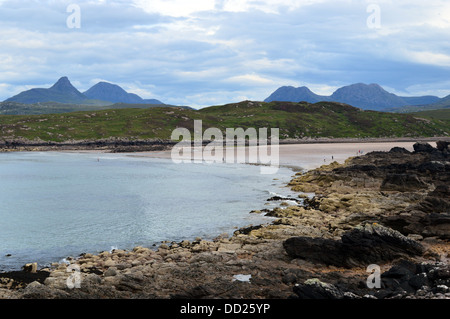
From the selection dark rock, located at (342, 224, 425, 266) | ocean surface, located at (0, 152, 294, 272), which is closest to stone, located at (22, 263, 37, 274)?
ocean surface, located at (0, 152, 294, 272)

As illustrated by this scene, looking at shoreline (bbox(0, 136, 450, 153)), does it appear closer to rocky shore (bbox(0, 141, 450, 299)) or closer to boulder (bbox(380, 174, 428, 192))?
boulder (bbox(380, 174, 428, 192))

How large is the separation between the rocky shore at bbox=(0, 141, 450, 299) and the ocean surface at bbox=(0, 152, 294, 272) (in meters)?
3.79

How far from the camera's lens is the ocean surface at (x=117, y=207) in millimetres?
32094

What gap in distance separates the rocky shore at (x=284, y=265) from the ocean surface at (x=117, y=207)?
379cm

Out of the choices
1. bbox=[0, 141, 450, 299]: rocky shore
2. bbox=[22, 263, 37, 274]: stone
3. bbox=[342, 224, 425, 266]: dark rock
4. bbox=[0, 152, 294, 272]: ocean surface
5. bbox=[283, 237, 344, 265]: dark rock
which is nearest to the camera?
bbox=[0, 141, 450, 299]: rocky shore

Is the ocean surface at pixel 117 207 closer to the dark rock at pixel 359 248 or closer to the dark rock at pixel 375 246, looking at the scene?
the dark rock at pixel 359 248

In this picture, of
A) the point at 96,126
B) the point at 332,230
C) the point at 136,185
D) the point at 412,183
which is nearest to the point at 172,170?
the point at 136,185

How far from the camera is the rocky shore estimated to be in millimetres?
18359

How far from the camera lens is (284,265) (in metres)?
23.4

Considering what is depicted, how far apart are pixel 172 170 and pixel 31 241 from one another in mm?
53592

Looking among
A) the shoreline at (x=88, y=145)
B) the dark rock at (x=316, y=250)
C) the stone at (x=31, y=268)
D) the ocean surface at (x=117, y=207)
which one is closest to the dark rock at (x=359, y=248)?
the dark rock at (x=316, y=250)
